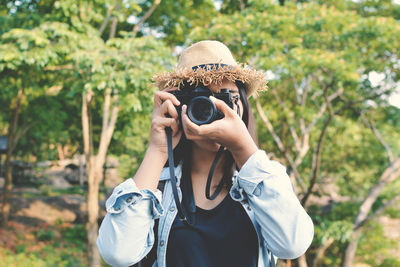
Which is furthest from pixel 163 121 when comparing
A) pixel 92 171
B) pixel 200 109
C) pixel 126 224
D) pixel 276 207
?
pixel 92 171

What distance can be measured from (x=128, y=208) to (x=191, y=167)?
37 centimetres

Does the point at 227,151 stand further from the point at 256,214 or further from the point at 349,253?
the point at 349,253

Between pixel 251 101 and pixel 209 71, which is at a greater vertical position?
pixel 209 71

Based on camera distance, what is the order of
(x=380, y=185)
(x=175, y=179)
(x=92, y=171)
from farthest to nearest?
(x=380, y=185)
(x=92, y=171)
(x=175, y=179)

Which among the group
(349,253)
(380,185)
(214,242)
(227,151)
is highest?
(227,151)

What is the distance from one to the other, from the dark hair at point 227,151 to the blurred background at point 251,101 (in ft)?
4.40

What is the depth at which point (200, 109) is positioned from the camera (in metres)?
1.10

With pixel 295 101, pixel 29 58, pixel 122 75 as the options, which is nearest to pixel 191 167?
pixel 122 75

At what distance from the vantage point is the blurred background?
480cm

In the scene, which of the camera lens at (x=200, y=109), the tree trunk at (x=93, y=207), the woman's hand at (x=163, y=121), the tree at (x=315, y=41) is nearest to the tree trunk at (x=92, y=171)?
the tree trunk at (x=93, y=207)

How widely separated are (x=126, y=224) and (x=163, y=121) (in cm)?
38

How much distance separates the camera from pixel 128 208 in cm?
103

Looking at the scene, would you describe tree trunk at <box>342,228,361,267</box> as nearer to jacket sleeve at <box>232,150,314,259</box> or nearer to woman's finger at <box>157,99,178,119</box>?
jacket sleeve at <box>232,150,314,259</box>

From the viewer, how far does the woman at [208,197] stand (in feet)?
3.33
